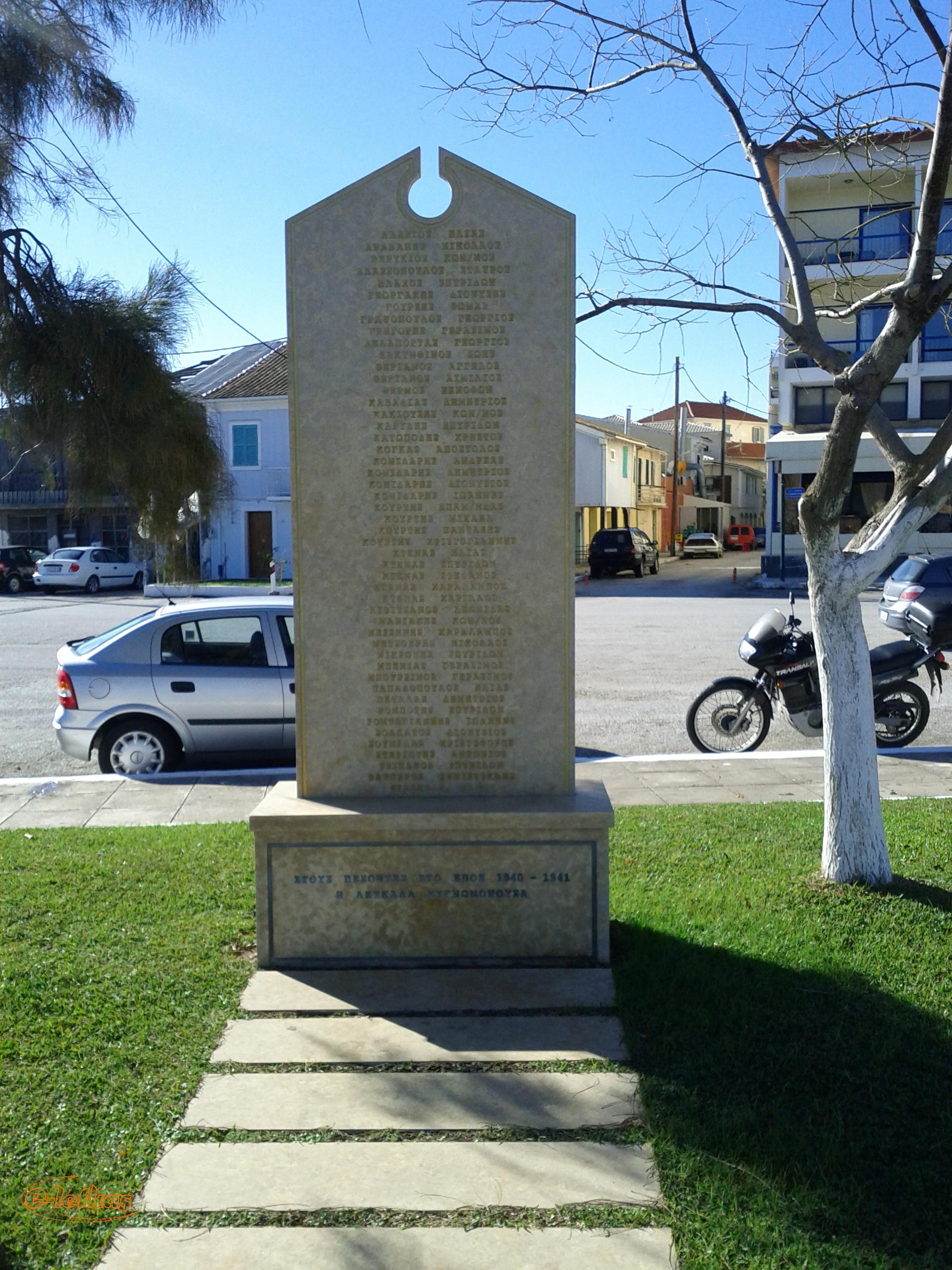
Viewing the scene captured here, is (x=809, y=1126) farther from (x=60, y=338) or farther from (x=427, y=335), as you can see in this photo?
(x=60, y=338)

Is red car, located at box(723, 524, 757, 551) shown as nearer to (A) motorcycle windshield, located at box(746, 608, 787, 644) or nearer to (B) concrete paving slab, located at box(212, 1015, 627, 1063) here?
(A) motorcycle windshield, located at box(746, 608, 787, 644)

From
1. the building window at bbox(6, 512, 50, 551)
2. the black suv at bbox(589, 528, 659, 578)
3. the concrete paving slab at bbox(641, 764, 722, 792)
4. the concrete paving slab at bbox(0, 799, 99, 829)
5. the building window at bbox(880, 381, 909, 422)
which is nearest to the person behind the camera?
the concrete paving slab at bbox(0, 799, 99, 829)

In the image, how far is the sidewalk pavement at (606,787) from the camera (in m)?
8.13

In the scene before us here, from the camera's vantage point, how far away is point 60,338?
4.43 metres

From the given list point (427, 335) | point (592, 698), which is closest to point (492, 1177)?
point (427, 335)

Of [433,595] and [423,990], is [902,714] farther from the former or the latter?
[423,990]

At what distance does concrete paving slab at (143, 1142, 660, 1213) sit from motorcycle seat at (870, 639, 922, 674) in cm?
750

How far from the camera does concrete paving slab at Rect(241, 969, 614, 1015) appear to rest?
14.6 ft

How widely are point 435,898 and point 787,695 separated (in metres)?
5.83

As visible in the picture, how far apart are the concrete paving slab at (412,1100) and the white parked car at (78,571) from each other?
3409 centimetres

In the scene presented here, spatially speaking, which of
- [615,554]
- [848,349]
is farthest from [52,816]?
[615,554]

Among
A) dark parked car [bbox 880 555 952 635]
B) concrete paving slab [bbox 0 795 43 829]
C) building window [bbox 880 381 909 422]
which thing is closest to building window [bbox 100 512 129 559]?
concrete paving slab [bbox 0 795 43 829]

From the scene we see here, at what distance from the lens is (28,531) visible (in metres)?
47.3

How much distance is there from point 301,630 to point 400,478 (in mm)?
793
